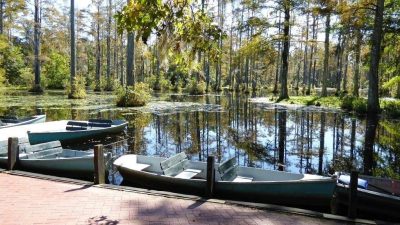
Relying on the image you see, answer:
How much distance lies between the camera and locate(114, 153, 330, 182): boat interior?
7.92 meters

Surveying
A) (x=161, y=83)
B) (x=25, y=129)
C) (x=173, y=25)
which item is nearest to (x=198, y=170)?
(x=173, y=25)

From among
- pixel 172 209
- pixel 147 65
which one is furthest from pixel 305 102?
pixel 147 65

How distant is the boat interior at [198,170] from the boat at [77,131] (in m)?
5.19

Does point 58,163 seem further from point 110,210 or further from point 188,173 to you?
point 110,210

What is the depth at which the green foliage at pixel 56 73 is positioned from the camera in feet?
176

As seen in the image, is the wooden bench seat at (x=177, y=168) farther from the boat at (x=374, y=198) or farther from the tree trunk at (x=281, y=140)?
the boat at (x=374, y=198)

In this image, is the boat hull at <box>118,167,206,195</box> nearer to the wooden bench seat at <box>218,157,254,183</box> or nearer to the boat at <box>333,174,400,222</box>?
the wooden bench seat at <box>218,157,254,183</box>

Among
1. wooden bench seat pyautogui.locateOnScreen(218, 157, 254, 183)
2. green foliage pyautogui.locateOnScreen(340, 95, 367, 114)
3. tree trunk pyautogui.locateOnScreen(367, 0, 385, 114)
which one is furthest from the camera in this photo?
green foliage pyautogui.locateOnScreen(340, 95, 367, 114)

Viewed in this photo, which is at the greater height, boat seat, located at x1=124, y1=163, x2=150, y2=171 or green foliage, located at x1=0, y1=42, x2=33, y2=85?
green foliage, located at x1=0, y1=42, x2=33, y2=85

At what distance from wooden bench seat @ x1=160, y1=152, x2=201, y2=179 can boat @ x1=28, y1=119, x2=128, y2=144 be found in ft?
21.7

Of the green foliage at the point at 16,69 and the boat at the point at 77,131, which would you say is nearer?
the boat at the point at 77,131

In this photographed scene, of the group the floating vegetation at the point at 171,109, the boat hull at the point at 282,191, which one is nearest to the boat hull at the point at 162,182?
the boat hull at the point at 282,191

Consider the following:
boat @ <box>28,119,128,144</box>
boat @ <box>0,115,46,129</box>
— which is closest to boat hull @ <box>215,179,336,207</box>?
boat @ <box>28,119,128,144</box>

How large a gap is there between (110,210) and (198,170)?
10.6ft
